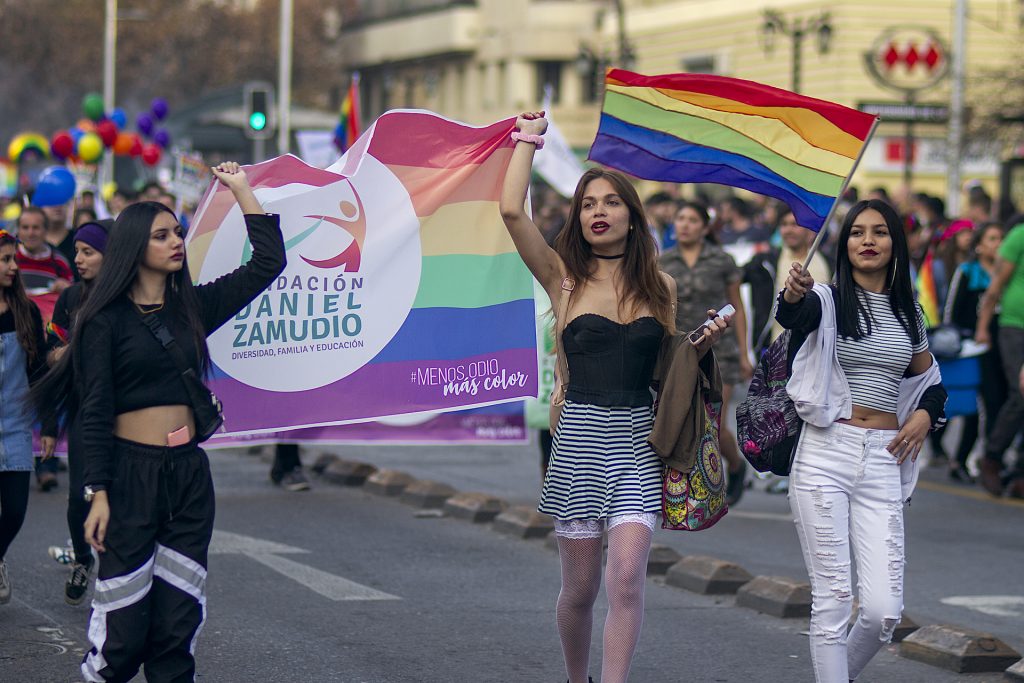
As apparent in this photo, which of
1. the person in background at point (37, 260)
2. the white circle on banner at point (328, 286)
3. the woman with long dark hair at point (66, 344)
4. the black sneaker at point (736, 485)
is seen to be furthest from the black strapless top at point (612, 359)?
the person in background at point (37, 260)

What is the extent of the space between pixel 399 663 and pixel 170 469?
1.86 m

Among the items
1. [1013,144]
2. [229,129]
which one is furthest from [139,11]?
[1013,144]

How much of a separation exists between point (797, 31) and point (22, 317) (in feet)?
97.6

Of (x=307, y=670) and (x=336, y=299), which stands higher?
(x=336, y=299)

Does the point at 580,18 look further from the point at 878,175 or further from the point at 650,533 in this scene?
the point at 650,533

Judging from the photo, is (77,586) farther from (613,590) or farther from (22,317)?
(613,590)

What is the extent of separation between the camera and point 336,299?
7.56 m

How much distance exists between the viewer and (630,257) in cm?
611

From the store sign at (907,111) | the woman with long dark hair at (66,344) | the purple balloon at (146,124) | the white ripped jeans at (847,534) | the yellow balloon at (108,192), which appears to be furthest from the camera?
the store sign at (907,111)

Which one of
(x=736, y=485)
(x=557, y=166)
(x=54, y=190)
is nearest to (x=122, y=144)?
(x=557, y=166)

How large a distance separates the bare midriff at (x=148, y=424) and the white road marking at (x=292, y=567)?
2945 millimetres

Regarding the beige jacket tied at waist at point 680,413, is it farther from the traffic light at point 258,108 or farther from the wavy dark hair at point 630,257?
the traffic light at point 258,108

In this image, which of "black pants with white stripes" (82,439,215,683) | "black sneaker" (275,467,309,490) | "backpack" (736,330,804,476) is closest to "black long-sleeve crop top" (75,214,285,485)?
"black pants with white stripes" (82,439,215,683)

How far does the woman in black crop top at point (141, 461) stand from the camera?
556 cm
